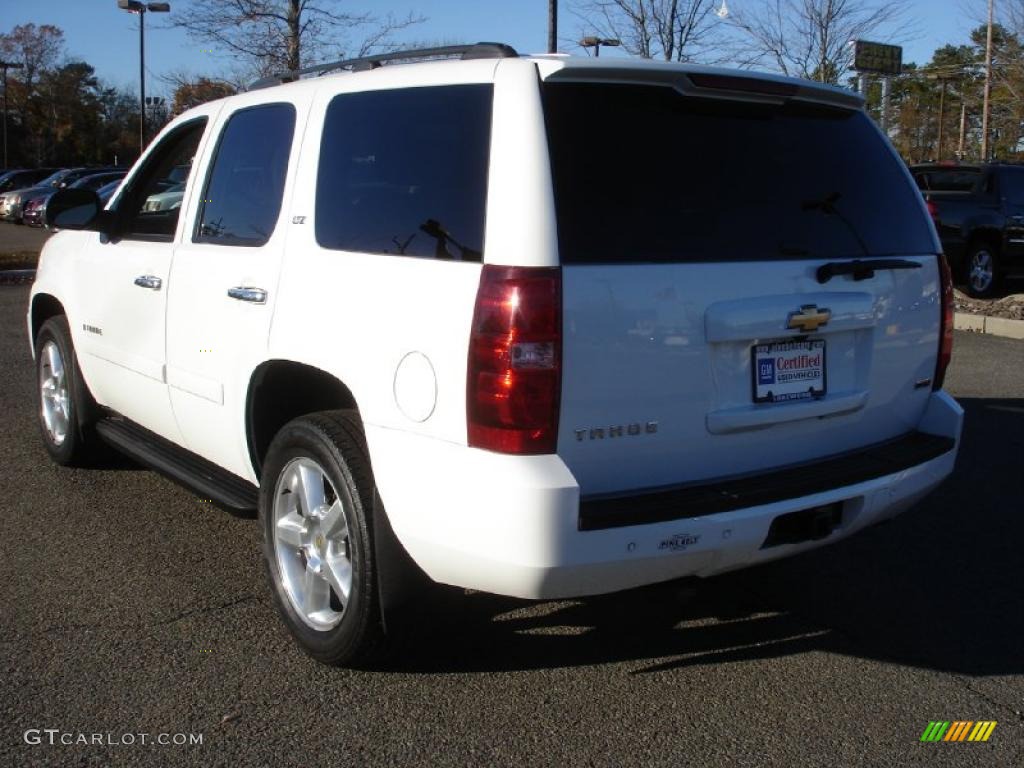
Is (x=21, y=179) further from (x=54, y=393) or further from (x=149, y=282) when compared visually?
(x=149, y=282)

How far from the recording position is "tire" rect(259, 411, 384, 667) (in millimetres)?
3365

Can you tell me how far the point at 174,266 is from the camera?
14.7ft

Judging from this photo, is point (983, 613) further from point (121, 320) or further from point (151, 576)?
point (121, 320)

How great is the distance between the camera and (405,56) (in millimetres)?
4008

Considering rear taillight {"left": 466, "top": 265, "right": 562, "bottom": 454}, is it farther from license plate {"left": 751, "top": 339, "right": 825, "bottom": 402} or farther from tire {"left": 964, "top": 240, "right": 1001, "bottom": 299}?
tire {"left": 964, "top": 240, "right": 1001, "bottom": 299}

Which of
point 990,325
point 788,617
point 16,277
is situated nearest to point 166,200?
point 788,617

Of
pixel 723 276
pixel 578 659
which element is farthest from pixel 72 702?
pixel 723 276

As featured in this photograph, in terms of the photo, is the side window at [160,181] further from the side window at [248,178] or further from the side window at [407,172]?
the side window at [407,172]

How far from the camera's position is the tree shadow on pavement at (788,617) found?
3.74 meters

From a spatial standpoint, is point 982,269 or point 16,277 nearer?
point 982,269

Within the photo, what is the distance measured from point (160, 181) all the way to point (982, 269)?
41.3 feet

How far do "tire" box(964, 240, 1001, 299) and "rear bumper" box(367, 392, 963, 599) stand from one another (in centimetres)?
1272

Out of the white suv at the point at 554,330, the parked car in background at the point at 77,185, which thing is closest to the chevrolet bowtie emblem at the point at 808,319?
the white suv at the point at 554,330

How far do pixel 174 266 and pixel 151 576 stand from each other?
→ 50.7 inches
